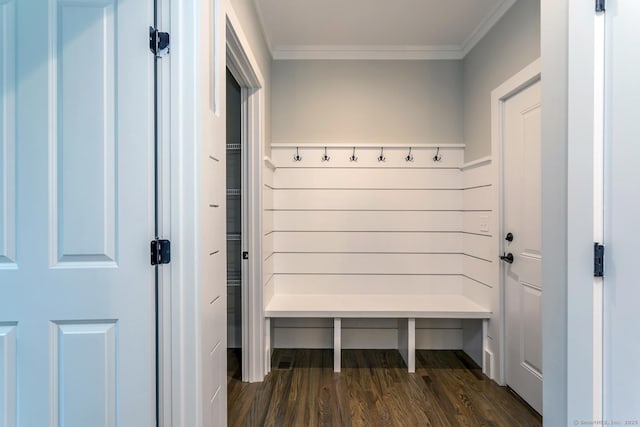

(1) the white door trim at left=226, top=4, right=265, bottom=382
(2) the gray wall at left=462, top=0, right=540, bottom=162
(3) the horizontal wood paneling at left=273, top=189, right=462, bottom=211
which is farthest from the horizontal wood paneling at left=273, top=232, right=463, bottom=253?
(2) the gray wall at left=462, top=0, right=540, bottom=162

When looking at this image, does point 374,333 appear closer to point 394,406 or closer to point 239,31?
point 394,406

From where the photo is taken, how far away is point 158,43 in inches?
46.1

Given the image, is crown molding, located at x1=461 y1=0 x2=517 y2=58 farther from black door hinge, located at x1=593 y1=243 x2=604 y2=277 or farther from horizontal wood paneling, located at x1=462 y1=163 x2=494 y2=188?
black door hinge, located at x1=593 y1=243 x2=604 y2=277

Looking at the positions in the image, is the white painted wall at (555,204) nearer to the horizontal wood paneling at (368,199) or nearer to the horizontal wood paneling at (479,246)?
the horizontal wood paneling at (479,246)

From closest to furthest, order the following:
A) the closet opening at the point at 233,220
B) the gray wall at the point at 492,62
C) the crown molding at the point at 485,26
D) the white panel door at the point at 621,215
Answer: the white panel door at the point at 621,215, the gray wall at the point at 492,62, the crown molding at the point at 485,26, the closet opening at the point at 233,220

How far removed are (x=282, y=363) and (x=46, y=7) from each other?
2.62m

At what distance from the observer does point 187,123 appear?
1.18 m

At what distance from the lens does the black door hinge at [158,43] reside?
116cm

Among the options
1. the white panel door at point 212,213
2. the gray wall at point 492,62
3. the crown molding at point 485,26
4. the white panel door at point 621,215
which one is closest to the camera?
the white panel door at point 621,215

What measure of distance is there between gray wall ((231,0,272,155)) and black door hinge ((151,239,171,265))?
1.34m

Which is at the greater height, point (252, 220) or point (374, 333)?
point (252, 220)

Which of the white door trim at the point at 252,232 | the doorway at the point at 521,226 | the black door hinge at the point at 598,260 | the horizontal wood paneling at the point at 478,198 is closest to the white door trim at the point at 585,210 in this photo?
the black door hinge at the point at 598,260

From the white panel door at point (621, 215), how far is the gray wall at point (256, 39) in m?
1.66

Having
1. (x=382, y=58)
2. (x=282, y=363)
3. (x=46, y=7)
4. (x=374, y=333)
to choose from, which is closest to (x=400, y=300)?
(x=374, y=333)
